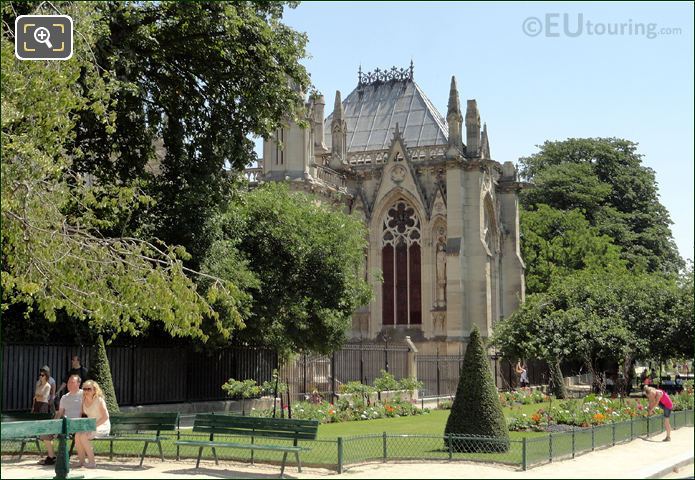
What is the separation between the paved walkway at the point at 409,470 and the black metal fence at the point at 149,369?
6.06 m

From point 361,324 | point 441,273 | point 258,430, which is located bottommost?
point 258,430

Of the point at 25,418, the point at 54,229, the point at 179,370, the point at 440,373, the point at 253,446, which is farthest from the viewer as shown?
the point at 440,373

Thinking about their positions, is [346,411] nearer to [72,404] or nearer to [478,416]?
[478,416]

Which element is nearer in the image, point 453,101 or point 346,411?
point 346,411

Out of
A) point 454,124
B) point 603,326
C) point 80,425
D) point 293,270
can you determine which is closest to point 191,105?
point 293,270

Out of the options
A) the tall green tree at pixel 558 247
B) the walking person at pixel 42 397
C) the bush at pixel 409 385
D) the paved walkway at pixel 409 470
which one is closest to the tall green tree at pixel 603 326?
the bush at pixel 409 385

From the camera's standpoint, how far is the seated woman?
1345 centimetres

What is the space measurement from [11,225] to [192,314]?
324cm

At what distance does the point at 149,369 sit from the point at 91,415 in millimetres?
10392

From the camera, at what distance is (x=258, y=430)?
14219 millimetres

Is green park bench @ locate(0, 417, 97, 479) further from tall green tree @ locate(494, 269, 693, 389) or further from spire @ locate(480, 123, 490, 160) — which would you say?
spire @ locate(480, 123, 490, 160)

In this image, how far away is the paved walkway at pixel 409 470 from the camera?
12.7 meters

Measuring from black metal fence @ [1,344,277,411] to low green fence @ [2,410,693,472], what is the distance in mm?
5135

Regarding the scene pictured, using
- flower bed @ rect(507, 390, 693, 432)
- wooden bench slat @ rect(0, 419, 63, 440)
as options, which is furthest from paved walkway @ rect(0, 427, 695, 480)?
flower bed @ rect(507, 390, 693, 432)
